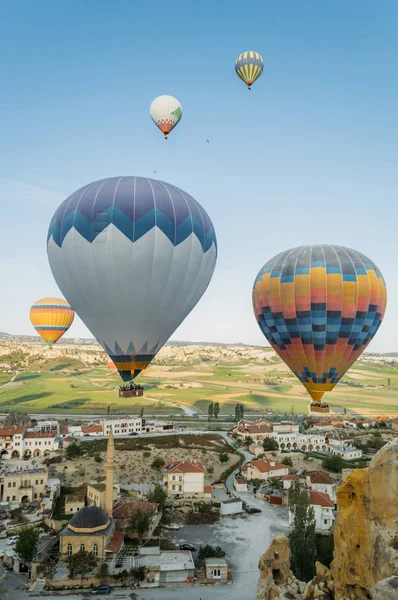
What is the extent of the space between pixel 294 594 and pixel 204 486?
25.4m

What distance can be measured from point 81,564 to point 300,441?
40407mm

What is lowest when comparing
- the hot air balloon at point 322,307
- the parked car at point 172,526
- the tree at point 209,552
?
the parked car at point 172,526

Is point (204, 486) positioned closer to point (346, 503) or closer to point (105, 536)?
point (105, 536)

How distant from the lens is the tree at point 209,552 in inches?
990

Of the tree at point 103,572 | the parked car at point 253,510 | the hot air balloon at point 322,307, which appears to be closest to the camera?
the tree at point 103,572

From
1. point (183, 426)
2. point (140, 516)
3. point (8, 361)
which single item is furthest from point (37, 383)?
point (140, 516)

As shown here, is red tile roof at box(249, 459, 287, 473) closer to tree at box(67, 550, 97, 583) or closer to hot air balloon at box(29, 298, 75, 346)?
tree at box(67, 550, 97, 583)

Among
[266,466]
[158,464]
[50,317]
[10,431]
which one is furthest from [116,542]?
Answer: [50,317]

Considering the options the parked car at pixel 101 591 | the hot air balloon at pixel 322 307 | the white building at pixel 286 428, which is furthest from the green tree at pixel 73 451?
the hot air balloon at pixel 322 307

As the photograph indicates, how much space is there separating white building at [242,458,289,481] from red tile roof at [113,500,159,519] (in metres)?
13.7

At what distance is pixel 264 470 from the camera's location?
138ft

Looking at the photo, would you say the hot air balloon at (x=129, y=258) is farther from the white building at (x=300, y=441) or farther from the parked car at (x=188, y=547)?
the white building at (x=300, y=441)

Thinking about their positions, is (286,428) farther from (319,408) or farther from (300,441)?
(319,408)

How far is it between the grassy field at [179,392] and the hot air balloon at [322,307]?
177 ft
